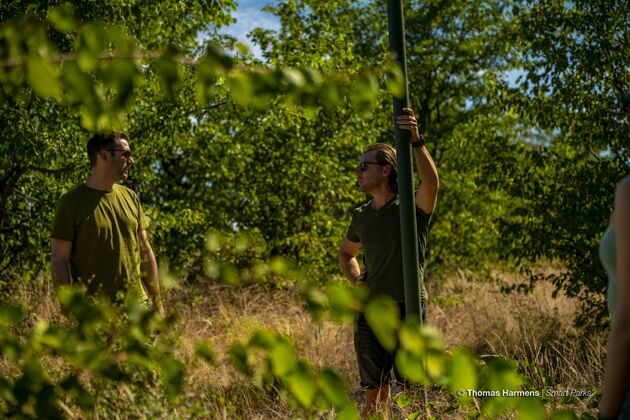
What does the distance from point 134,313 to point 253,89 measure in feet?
2.24

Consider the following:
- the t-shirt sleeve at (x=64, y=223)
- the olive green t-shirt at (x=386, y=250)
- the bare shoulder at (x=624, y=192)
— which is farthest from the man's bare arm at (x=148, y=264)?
the bare shoulder at (x=624, y=192)

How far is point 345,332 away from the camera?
7.36 meters

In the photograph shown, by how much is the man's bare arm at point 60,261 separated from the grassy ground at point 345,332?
4.25 ft

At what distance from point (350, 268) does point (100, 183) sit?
1.60m

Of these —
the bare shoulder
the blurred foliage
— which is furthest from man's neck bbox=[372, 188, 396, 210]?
the bare shoulder

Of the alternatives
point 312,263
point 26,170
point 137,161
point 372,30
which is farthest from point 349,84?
point 372,30

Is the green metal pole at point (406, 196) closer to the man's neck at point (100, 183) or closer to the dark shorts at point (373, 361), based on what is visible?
the dark shorts at point (373, 361)

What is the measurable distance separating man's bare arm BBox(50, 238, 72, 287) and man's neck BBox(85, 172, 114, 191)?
1.16 feet

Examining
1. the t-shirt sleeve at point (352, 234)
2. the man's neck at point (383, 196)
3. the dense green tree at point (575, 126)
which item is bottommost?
the t-shirt sleeve at point (352, 234)

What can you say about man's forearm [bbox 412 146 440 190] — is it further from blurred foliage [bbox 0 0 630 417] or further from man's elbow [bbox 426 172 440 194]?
blurred foliage [bbox 0 0 630 417]

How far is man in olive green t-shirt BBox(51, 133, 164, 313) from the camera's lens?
4.11 m

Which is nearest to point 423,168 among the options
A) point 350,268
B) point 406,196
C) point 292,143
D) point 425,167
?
point 425,167

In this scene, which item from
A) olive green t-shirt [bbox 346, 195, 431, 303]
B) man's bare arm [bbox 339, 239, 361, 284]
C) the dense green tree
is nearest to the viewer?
olive green t-shirt [bbox 346, 195, 431, 303]

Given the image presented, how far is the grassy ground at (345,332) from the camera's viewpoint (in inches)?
213
